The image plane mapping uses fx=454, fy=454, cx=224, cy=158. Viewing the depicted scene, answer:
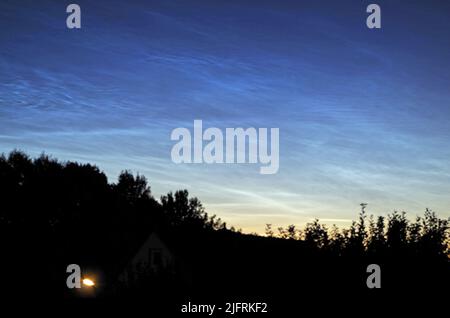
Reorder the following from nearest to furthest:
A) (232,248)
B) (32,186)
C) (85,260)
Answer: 1. (232,248)
2. (85,260)
3. (32,186)

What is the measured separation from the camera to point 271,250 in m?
8.16

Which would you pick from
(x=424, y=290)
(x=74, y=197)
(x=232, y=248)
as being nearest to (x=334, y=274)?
(x=424, y=290)

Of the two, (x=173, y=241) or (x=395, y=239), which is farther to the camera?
(x=173, y=241)

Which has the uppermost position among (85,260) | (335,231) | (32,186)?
(32,186)
